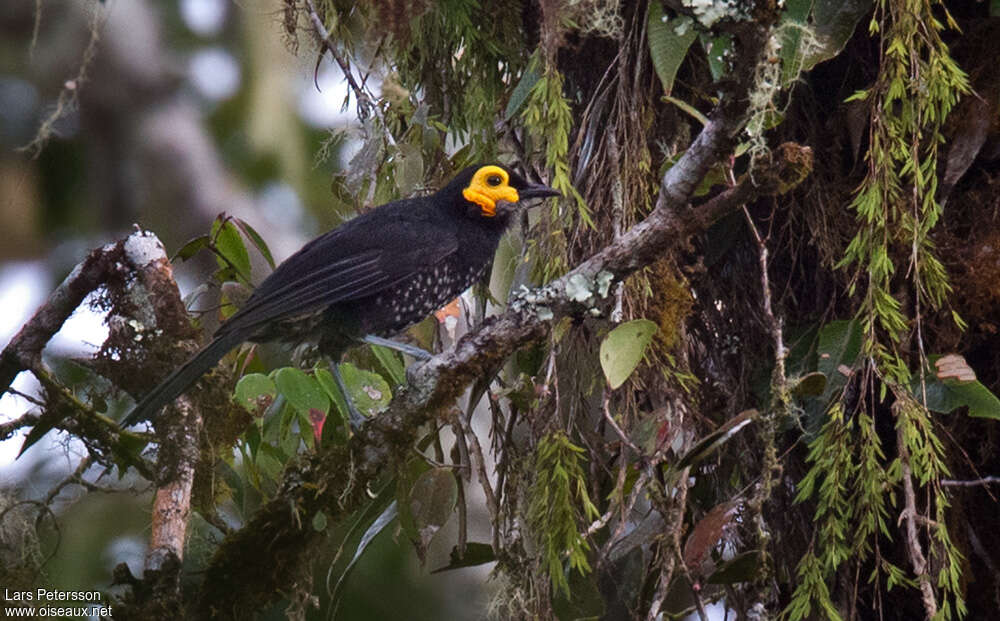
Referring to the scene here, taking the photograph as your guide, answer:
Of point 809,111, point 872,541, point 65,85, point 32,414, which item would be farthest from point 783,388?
point 32,414

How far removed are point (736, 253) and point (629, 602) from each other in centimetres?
76

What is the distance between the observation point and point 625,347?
6.68 ft

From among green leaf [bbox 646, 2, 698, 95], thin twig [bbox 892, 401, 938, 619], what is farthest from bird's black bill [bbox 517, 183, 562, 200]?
thin twig [bbox 892, 401, 938, 619]

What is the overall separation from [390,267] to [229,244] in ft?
1.29

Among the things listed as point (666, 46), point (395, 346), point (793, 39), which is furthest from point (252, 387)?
point (793, 39)

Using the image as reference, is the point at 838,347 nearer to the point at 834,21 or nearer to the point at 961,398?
the point at 961,398

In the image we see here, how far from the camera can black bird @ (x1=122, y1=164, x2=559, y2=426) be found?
9.05 feet

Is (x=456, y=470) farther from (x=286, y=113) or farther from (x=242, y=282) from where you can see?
(x=286, y=113)

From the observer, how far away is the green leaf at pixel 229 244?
2633 millimetres

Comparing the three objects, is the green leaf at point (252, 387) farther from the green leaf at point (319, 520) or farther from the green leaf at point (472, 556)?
the green leaf at point (472, 556)

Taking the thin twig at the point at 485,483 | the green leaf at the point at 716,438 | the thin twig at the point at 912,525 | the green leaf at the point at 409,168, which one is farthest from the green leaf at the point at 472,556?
the green leaf at the point at 409,168

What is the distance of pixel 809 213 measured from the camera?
2207 mm

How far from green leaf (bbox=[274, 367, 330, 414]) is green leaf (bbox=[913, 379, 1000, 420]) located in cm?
113

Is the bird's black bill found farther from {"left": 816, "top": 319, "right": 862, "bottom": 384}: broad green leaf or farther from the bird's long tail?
the bird's long tail
